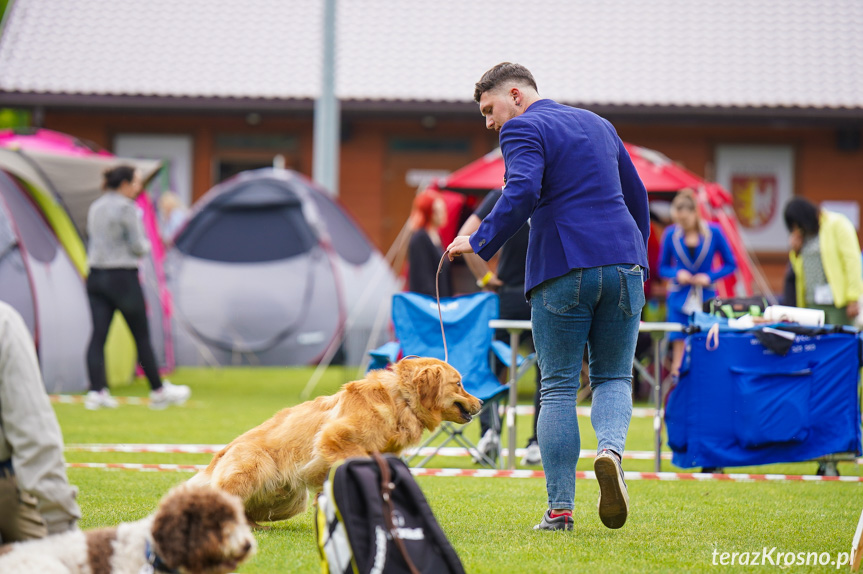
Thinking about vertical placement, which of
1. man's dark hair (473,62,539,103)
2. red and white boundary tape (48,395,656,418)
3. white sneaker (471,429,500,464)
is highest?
man's dark hair (473,62,539,103)

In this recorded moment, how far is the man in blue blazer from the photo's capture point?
4012mm

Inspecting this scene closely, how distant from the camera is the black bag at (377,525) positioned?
2.95 meters

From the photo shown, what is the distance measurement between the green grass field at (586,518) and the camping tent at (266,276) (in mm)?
5278

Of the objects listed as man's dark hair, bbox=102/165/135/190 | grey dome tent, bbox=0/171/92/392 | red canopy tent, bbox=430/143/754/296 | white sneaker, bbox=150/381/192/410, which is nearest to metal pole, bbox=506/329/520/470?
white sneaker, bbox=150/381/192/410

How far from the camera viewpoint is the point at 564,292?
4062mm

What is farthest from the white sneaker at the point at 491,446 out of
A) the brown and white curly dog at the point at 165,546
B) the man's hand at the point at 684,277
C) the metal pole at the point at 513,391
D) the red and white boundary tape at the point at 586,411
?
the brown and white curly dog at the point at 165,546

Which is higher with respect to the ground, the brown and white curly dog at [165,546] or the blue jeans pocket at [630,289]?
the blue jeans pocket at [630,289]

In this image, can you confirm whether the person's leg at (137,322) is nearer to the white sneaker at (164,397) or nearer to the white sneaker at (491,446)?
the white sneaker at (164,397)

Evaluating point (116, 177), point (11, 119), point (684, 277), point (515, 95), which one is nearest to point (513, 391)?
point (515, 95)

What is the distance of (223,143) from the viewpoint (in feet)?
54.0

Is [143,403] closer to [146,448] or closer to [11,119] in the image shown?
[146,448]

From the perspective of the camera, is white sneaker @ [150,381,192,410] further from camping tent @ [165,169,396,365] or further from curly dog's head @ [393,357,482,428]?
curly dog's head @ [393,357,482,428]

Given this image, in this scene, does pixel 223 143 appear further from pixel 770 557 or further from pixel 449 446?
pixel 770 557

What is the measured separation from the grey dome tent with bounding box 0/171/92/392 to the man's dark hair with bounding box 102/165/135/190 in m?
1.28
